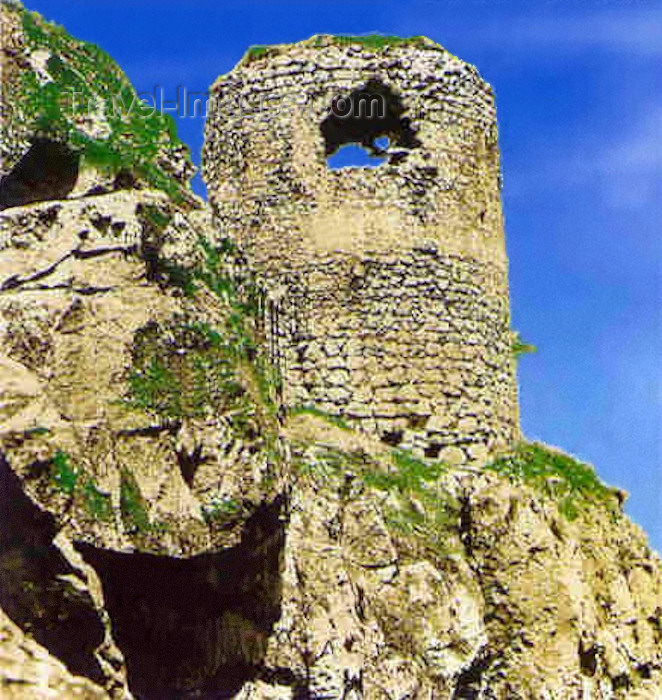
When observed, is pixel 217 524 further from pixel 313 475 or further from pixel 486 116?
pixel 486 116

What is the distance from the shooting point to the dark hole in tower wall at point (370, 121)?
1656cm

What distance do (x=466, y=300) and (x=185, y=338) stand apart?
5853 millimetres

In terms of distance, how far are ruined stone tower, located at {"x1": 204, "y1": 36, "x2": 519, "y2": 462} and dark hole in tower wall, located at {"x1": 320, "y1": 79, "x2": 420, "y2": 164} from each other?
0.06 ft

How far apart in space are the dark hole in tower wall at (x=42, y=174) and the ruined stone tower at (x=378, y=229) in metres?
3.73

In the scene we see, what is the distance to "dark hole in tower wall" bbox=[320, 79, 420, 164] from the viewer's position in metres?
16.6

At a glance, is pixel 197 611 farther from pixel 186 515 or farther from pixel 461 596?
pixel 461 596

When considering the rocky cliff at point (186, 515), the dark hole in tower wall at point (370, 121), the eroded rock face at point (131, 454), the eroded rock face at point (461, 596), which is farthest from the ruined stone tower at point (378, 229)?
the eroded rock face at point (131, 454)

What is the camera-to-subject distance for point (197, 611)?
11.0m

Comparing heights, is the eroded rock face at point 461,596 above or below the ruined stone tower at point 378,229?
below

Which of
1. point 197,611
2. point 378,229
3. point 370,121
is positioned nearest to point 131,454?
point 197,611

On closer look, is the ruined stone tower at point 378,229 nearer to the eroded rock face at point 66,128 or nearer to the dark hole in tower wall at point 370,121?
the dark hole in tower wall at point 370,121

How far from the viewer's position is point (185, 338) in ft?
35.8

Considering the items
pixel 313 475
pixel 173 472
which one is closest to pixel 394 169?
pixel 313 475

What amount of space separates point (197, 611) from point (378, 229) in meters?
6.18
